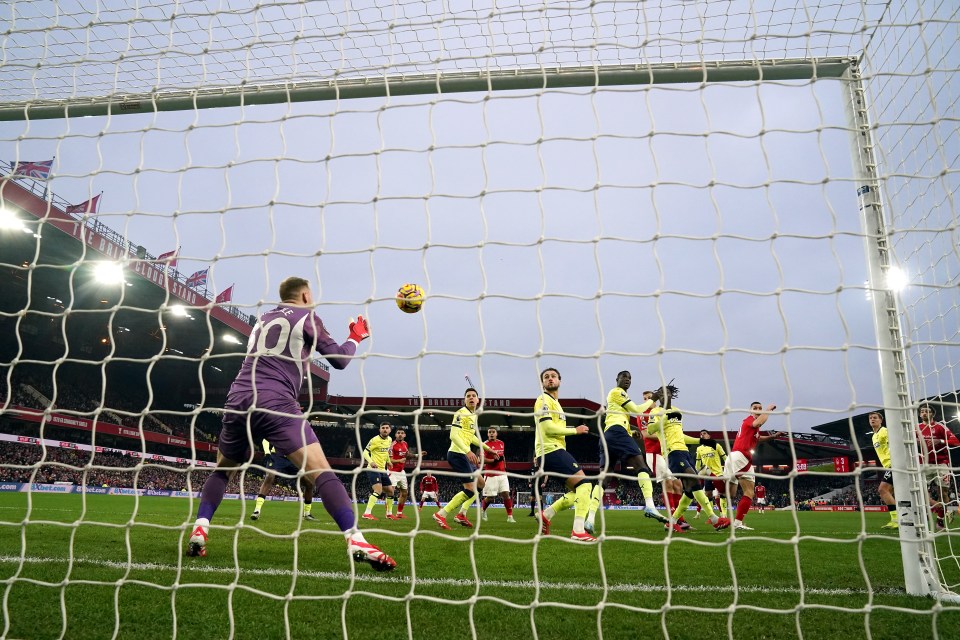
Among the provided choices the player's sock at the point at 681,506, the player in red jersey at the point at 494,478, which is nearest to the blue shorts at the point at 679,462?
the player's sock at the point at 681,506

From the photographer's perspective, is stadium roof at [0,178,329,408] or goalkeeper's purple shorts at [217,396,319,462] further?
stadium roof at [0,178,329,408]

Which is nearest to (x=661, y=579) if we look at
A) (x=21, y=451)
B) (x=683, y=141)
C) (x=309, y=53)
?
(x=683, y=141)

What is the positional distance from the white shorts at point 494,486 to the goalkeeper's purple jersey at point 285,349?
22.5 feet

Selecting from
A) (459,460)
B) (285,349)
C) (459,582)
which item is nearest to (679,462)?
(459,460)

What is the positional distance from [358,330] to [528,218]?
53.9 inches

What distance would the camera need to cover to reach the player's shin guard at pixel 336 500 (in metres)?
3.64

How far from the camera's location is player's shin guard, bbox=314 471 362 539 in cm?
364

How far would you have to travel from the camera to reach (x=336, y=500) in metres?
3.68

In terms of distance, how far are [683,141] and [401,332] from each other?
7.18 ft

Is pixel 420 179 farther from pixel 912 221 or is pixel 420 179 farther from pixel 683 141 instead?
pixel 912 221

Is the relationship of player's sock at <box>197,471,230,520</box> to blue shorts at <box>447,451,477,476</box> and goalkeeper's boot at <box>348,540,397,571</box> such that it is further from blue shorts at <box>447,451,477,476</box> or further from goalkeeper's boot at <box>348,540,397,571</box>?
blue shorts at <box>447,451,477,476</box>

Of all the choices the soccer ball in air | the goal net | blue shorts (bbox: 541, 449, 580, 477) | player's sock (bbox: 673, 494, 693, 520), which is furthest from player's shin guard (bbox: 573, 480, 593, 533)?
the soccer ball in air

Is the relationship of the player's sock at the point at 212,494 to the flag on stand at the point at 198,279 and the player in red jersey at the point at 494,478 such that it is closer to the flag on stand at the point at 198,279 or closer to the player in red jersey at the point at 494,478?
the player in red jersey at the point at 494,478

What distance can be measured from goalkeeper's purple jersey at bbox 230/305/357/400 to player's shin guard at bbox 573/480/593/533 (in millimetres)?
3200
